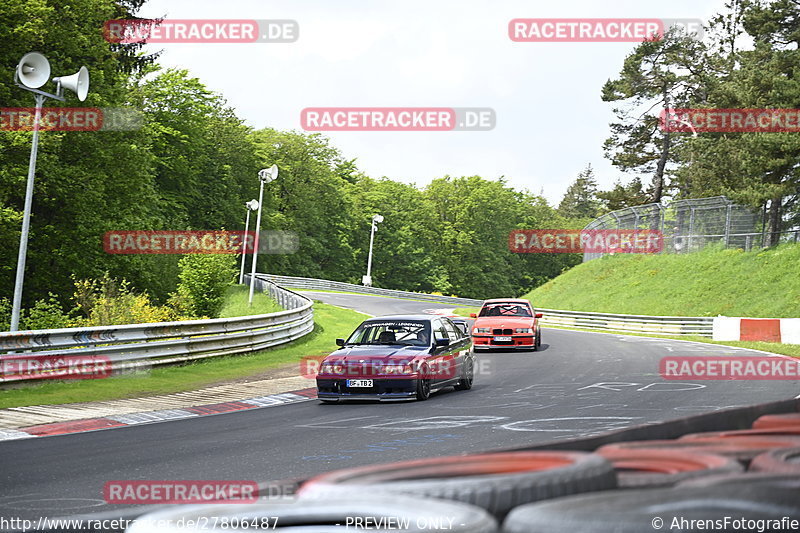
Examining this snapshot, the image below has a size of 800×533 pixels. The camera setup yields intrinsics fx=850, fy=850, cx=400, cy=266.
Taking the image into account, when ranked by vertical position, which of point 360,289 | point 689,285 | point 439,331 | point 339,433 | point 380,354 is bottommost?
point 339,433

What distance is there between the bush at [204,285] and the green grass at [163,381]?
12.3 feet

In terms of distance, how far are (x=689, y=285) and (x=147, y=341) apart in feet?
129

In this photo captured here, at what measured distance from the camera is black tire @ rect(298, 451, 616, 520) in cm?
220

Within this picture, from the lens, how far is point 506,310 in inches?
1139

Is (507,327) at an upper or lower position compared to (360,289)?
lower

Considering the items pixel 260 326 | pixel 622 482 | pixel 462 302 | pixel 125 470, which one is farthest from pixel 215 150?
pixel 622 482

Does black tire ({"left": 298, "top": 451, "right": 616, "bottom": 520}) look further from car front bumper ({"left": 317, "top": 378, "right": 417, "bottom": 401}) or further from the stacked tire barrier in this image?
car front bumper ({"left": 317, "top": 378, "right": 417, "bottom": 401})

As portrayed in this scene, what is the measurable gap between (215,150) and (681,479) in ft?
284

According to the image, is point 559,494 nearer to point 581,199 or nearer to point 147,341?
point 147,341

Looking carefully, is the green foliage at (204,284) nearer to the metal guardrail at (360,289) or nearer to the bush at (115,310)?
the bush at (115,310)

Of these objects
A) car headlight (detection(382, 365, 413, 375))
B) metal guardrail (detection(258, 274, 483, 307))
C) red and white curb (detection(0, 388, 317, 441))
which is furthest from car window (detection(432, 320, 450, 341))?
metal guardrail (detection(258, 274, 483, 307))

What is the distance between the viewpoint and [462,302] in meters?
79.6

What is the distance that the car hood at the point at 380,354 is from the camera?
14641mm

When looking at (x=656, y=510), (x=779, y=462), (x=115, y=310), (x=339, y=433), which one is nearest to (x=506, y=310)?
(x=115, y=310)
